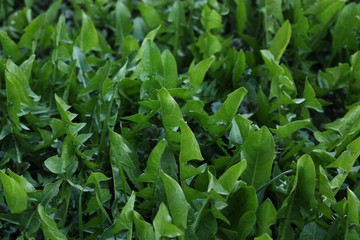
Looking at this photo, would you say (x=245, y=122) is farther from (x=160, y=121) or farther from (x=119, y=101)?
(x=119, y=101)

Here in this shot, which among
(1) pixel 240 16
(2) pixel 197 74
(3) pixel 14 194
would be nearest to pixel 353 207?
(2) pixel 197 74

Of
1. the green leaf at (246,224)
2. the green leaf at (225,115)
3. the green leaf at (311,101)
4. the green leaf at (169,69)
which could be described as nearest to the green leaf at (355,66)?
the green leaf at (311,101)

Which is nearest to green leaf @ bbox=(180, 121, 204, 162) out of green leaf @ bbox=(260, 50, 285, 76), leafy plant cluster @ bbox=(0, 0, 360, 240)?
leafy plant cluster @ bbox=(0, 0, 360, 240)

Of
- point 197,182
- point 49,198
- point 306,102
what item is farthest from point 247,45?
point 49,198

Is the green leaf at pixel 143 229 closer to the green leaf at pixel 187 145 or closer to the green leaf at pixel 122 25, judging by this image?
the green leaf at pixel 187 145

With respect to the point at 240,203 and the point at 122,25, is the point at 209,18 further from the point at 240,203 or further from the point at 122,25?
the point at 240,203

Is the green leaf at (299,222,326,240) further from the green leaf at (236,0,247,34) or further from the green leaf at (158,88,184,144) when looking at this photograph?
the green leaf at (236,0,247,34)

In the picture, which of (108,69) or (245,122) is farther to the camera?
(108,69)
